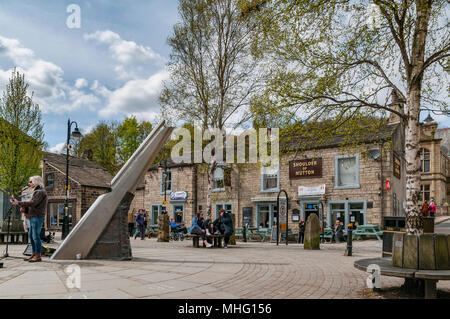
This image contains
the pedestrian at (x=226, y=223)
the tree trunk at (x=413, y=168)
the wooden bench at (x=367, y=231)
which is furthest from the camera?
the wooden bench at (x=367, y=231)

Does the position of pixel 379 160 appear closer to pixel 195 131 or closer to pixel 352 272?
pixel 195 131

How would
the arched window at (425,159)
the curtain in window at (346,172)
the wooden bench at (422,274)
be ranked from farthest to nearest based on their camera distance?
the arched window at (425,159) < the curtain in window at (346,172) < the wooden bench at (422,274)

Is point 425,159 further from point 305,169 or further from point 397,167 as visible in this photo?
point 305,169

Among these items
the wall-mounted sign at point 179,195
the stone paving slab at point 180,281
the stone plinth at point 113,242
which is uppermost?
the wall-mounted sign at point 179,195

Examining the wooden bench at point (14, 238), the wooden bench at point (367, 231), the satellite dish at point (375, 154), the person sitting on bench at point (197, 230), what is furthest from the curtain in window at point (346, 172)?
the wooden bench at point (14, 238)

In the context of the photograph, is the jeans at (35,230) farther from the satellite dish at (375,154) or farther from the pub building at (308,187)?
the satellite dish at (375,154)

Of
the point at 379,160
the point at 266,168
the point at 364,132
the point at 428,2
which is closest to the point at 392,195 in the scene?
the point at 379,160

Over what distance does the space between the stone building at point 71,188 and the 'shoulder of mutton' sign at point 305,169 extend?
18748 millimetres

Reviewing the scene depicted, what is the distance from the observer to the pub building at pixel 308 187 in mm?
21359

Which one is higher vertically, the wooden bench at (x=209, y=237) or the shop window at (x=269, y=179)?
the shop window at (x=269, y=179)

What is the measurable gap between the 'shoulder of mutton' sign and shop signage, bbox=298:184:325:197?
752mm

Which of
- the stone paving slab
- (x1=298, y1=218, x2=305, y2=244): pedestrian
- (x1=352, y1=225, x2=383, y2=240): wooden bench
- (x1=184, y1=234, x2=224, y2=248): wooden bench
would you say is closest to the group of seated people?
(x1=184, y1=234, x2=224, y2=248): wooden bench

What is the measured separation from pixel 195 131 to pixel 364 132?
1044cm

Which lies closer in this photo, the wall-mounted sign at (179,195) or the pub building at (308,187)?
the pub building at (308,187)
